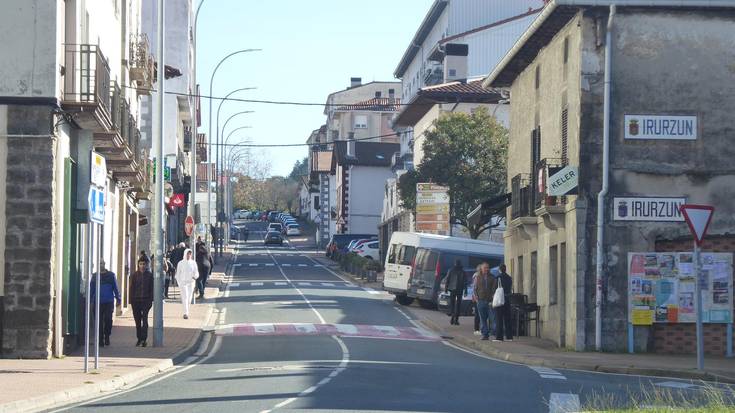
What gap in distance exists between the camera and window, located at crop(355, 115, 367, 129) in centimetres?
12838

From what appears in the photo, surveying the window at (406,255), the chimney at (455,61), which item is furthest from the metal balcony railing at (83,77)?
the chimney at (455,61)

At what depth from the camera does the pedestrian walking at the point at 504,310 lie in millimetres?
29672

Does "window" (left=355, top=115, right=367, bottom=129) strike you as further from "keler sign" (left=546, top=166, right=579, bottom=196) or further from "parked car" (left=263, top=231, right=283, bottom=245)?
"keler sign" (left=546, top=166, right=579, bottom=196)

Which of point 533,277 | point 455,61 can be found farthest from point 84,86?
point 455,61

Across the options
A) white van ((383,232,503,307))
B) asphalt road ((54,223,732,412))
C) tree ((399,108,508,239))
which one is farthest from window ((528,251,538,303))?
tree ((399,108,508,239))

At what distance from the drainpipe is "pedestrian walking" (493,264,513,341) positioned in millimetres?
3226

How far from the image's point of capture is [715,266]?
2686 centimetres

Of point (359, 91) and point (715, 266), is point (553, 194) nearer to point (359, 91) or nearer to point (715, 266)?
point (715, 266)

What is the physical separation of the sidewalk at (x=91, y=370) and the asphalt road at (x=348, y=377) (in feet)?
1.44

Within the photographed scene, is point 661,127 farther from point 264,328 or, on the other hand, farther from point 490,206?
point 264,328

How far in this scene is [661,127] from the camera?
89.2 feet

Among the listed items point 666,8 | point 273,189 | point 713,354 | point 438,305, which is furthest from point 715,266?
point 273,189

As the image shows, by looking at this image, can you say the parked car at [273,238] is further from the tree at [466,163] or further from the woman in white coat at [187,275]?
the woman in white coat at [187,275]

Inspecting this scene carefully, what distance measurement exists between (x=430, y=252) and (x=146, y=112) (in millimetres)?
16438
